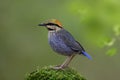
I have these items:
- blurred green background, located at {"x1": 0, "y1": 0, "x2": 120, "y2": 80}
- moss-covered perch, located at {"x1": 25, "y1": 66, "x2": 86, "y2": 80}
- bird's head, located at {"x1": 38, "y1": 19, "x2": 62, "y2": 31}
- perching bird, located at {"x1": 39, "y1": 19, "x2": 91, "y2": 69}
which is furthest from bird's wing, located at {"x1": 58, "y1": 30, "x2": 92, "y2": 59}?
blurred green background, located at {"x1": 0, "y1": 0, "x2": 120, "y2": 80}

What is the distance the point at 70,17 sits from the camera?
15.9m

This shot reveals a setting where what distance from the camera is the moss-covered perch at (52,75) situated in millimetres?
8820

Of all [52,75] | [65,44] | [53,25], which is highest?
[53,25]

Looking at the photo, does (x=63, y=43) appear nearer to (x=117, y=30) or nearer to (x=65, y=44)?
(x=65, y=44)

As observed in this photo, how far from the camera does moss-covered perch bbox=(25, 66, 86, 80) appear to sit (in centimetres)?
882

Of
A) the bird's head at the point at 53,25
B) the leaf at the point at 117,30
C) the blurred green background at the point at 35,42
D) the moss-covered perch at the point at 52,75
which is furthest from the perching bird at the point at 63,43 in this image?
the blurred green background at the point at 35,42

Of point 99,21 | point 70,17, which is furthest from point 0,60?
point 99,21

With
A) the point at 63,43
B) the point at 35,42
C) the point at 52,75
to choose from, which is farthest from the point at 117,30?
the point at 35,42

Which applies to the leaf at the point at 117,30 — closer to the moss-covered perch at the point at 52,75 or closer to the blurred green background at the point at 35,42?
the moss-covered perch at the point at 52,75

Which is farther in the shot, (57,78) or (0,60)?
(0,60)

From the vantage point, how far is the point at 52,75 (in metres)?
8.85

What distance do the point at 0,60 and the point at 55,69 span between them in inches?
342

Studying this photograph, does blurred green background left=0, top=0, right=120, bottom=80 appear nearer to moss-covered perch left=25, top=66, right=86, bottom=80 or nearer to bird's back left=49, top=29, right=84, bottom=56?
bird's back left=49, top=29, right=84, bottom=56

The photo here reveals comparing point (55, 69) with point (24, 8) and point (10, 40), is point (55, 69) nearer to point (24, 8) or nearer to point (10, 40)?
point (24, 8)
